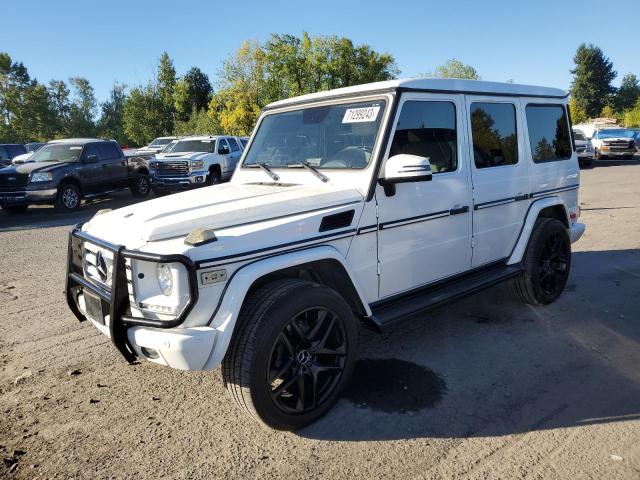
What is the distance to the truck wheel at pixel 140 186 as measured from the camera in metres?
15.3

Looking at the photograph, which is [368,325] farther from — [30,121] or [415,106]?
[30,121]

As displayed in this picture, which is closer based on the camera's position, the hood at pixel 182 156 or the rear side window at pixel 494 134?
the rear side window at pixel 494 134

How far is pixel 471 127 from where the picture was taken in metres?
4.01

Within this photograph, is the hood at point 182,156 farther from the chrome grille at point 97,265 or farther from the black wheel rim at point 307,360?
the black wheel rim at point 307,360

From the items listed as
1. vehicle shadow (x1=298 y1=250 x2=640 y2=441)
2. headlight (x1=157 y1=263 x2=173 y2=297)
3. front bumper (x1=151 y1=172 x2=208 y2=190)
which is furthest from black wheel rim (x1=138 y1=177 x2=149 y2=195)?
headlight (x1=157 y1=263 x2=173 y2=297)

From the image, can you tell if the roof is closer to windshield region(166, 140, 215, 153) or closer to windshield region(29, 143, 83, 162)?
windshield region(29, 143, 83, 162)

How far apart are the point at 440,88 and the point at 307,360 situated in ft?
7.62

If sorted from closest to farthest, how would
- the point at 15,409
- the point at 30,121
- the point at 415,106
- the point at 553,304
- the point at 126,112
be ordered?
the point at 15,409
the point at 415,106
the point at 553,304
the point at 126,112
the point at 30,121

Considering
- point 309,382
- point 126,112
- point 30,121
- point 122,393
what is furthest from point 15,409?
point 30,121

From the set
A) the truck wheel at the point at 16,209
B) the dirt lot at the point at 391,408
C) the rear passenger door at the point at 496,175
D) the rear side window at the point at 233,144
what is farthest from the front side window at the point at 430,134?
the rear side window at the point at 233,144

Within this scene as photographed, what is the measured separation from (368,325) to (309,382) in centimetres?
58

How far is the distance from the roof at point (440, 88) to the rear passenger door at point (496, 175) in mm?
90

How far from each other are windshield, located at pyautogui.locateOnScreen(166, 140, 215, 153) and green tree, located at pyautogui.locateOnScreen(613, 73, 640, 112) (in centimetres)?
7154

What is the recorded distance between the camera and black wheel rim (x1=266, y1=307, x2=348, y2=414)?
9.29 feet
